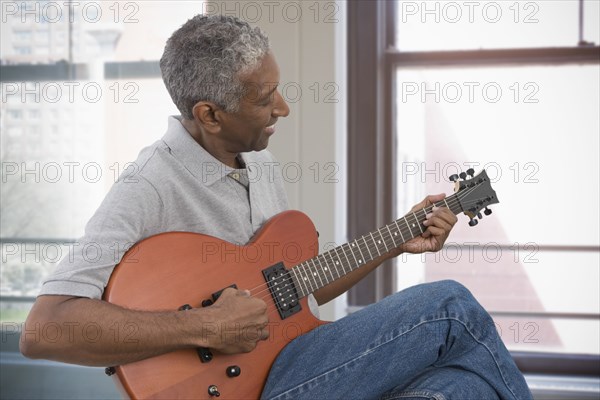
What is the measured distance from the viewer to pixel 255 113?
65.0 inches

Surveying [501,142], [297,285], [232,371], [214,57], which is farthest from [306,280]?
[501,142]

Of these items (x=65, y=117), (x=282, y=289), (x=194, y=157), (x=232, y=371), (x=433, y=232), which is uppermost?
(x=65, y=117)

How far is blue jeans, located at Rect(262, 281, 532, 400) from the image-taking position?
1.43 m

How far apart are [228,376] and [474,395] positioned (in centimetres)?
45

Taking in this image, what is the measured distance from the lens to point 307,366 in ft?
4.79

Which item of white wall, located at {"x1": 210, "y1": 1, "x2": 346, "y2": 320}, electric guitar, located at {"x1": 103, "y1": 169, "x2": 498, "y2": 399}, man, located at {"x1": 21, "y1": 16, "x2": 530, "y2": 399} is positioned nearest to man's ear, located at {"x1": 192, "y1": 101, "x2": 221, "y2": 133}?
man, located at {"x1": 21, "y1": 16, "x2": 530, "y2": 399}

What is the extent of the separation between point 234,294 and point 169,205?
9.0 inches

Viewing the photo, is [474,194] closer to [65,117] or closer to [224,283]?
[224,283]

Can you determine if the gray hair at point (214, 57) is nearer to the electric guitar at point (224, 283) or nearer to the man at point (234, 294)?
the man at point (234, 294)

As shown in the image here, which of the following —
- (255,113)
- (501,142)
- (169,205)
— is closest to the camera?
(169,205)

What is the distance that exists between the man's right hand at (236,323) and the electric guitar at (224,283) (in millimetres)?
21

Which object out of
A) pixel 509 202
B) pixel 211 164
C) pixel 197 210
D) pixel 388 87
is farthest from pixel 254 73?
pixel 509 202

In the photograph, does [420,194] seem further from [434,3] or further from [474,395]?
[474,395]

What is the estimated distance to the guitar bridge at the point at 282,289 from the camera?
5.04 feet
